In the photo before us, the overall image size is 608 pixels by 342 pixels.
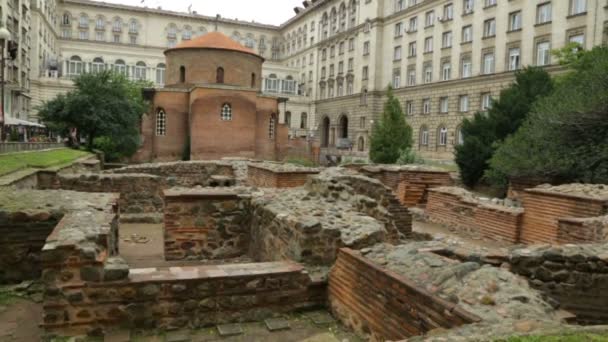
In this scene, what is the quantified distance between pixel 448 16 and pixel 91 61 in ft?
133

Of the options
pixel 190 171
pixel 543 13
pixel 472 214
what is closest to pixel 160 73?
pixel 543 13

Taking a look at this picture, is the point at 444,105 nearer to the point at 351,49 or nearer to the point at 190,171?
the point at 351,49

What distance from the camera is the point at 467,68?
36062mm

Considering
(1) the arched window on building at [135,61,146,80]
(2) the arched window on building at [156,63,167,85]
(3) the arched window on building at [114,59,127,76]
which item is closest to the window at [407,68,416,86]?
(2) the arched window on building at [156,63,167,85]

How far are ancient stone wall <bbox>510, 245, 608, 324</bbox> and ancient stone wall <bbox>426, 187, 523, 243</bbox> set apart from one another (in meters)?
4.94

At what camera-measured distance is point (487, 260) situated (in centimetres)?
490

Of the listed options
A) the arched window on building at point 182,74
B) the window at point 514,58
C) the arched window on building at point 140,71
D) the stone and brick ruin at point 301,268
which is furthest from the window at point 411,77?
the stone and brick ruin at point 301,268

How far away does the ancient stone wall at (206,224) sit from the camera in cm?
708

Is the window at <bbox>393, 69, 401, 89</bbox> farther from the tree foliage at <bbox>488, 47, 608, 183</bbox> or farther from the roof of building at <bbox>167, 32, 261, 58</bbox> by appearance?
the tree foliage at <bbox>488, 47, 608, 183</bbox>

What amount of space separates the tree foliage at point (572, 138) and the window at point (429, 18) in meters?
27.6

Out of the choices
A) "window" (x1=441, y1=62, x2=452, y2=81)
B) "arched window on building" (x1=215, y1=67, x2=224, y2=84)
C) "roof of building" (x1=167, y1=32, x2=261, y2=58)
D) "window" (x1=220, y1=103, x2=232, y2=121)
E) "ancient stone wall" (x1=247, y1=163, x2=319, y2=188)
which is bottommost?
"ancient stone wall" (x1=247, y1=163, x2=319, y2=188)

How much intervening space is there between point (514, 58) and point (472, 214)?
25802mm

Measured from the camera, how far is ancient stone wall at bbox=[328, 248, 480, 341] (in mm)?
3381

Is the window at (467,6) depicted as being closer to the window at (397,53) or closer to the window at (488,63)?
the window at (488,63)
